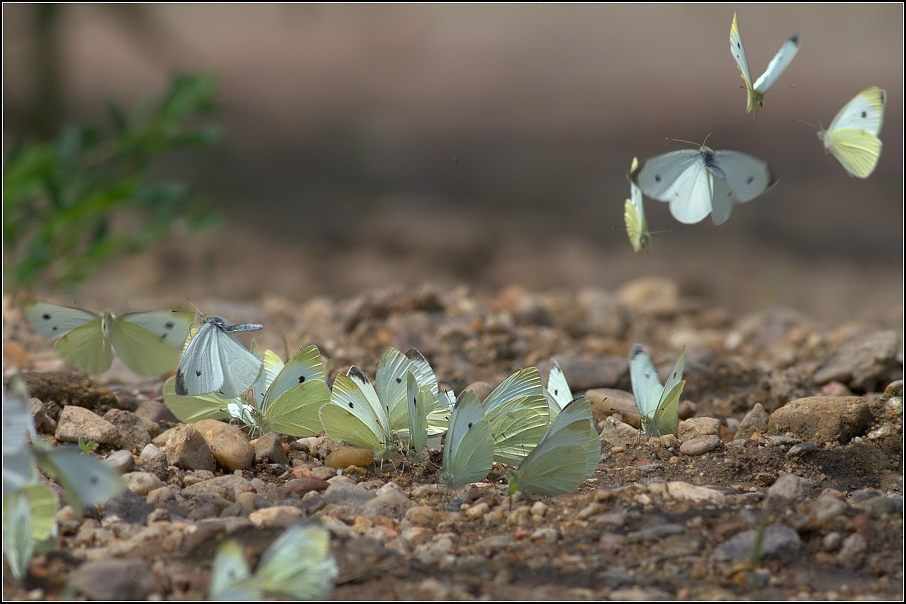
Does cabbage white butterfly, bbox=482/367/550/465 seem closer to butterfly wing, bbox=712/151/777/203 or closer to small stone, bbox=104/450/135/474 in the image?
butterfly wing, bbox=712/151/777/203

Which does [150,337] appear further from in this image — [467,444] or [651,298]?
[651,298]

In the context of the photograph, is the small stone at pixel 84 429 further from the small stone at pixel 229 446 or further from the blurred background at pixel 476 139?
the blurred background at pixel 476 139

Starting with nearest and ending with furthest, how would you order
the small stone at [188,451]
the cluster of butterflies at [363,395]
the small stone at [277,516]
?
the small stone at [277,516], the cluster of butterflies at [363,395], the small stone at [188,451]

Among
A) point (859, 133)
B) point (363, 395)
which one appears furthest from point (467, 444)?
point (859, 133)

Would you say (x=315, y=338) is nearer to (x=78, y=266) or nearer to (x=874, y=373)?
Answer: (x=78, y=266)

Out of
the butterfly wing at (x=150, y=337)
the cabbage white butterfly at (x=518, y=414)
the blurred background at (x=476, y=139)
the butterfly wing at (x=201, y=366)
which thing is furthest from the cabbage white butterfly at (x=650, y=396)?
the blurred background at (x=476, y=139)

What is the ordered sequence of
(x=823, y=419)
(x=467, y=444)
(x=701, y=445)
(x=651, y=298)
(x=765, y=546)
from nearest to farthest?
(x=765, y=546) < (x=467, y=444) < (x=701, y=445) < (x=823, y=419) < (x=651, y=298)
